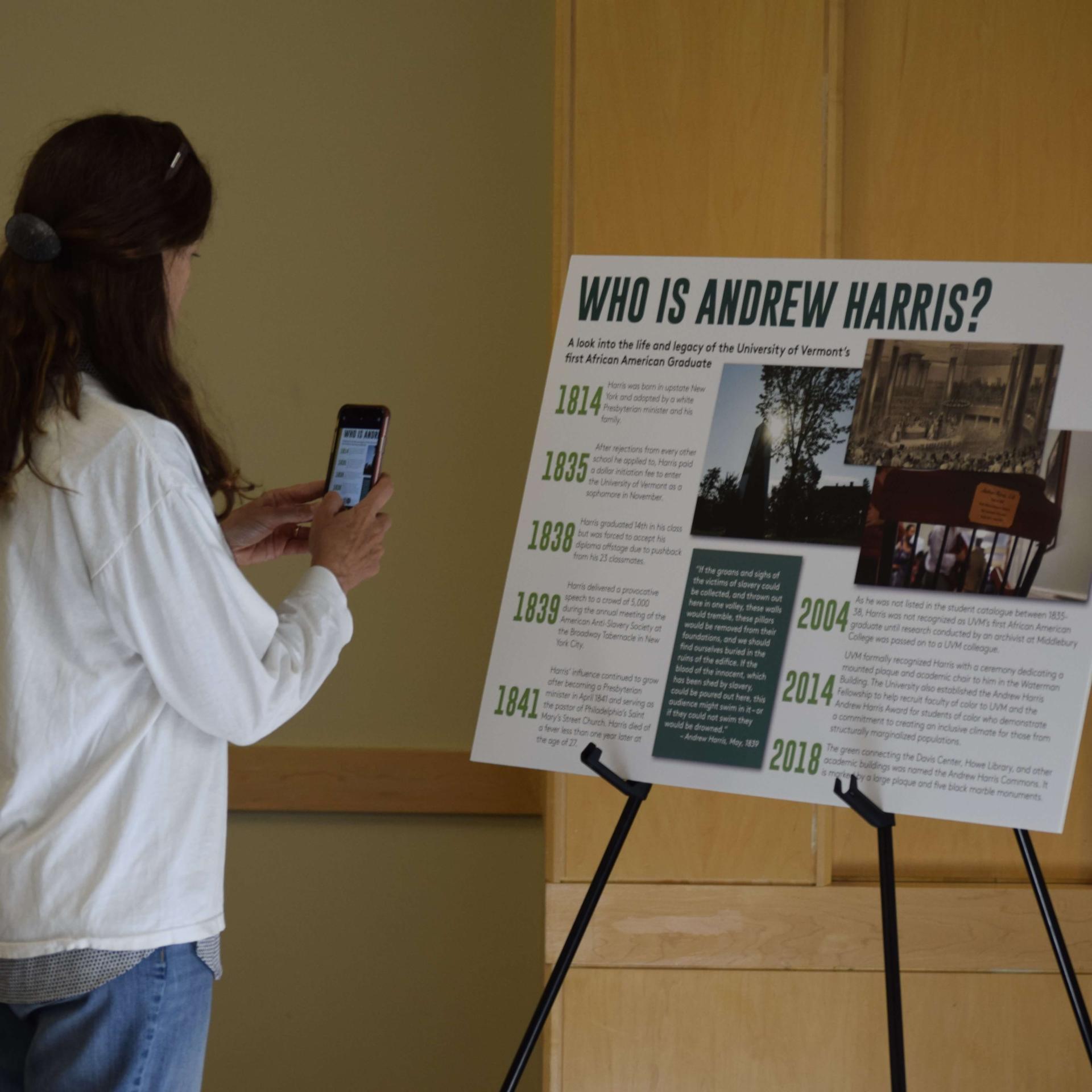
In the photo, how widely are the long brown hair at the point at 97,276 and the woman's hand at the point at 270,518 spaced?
1.36 ft

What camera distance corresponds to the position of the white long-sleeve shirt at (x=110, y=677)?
3.49 feet

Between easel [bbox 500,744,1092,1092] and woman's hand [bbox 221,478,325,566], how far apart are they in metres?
0.52

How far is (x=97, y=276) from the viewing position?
1.15 metres

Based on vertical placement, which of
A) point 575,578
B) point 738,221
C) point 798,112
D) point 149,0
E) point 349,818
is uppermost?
point 149,0

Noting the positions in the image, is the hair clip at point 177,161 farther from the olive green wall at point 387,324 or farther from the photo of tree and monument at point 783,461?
the olive green wall at point 387,324

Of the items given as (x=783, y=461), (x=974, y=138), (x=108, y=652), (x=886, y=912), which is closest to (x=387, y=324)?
(x=974, y=138)

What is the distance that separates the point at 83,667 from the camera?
1.09 meters

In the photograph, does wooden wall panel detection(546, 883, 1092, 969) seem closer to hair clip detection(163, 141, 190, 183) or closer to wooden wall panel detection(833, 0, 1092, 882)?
wooden wall panel detection(833, 0, 1092, 882)

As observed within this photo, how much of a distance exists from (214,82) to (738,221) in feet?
4.47

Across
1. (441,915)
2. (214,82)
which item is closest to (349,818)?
(441,915)

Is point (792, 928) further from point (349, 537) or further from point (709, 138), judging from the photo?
point (709, 138)

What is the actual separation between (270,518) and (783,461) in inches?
27.7

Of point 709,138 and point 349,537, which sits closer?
point 349,537

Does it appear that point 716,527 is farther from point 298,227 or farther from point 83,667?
point 298,227
